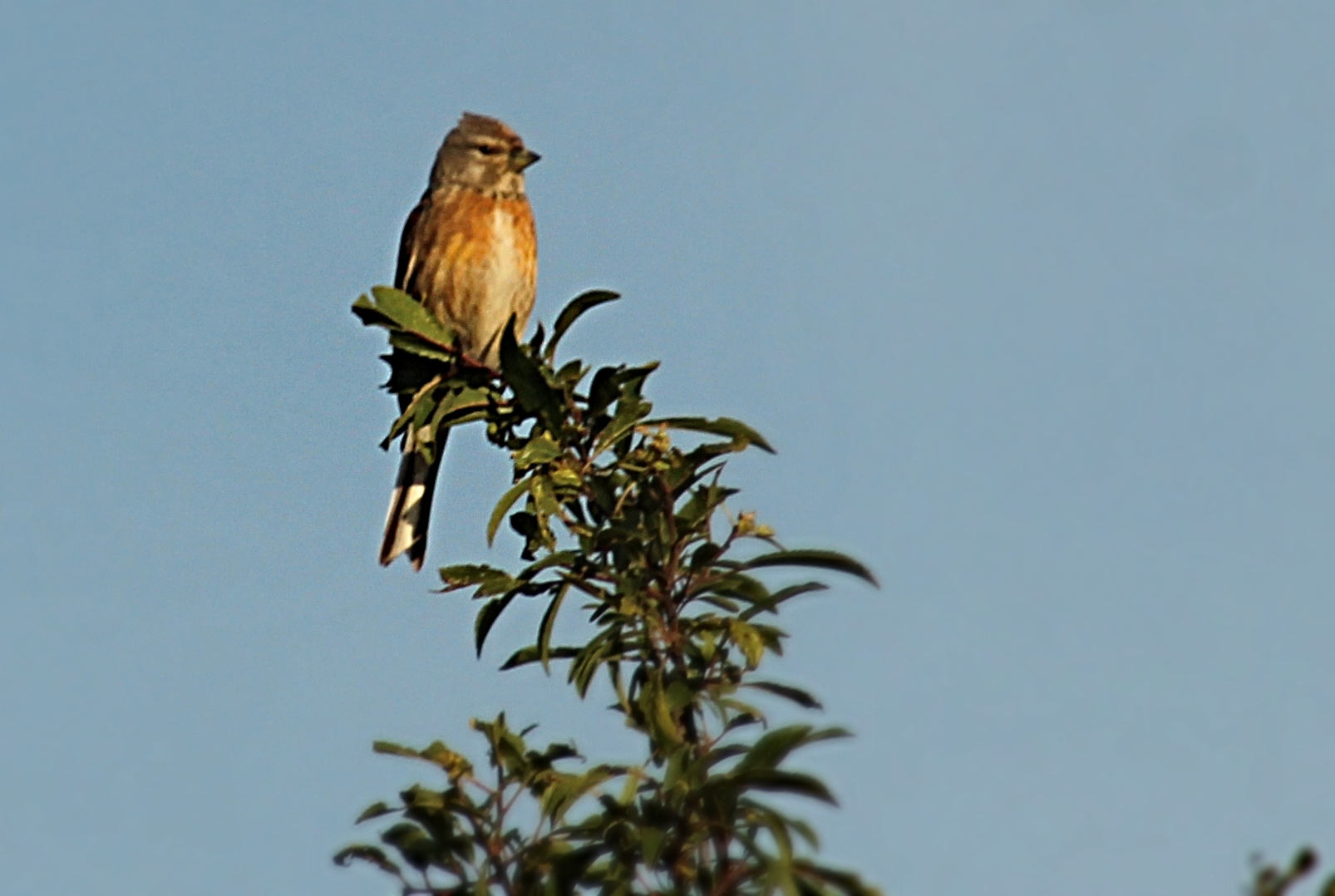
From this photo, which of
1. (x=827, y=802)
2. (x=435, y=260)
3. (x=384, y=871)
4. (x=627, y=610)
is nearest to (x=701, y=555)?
(x=627, y=610)

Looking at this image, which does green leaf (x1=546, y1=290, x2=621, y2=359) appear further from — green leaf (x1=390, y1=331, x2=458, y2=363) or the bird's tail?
the bird's tail

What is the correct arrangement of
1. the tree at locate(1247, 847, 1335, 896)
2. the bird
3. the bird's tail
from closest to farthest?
the tree at locate(1247, 847, 1335, 896) → the bird's tail → the bird

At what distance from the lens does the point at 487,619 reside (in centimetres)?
408

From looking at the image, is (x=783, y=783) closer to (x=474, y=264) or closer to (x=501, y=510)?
(x=501, y=510)

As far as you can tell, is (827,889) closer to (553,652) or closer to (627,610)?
(627,610)

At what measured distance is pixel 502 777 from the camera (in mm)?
3418

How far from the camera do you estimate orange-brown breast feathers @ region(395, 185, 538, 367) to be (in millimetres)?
8484

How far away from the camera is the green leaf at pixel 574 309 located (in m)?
4.47

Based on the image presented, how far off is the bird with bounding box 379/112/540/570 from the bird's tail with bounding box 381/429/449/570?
8 cm

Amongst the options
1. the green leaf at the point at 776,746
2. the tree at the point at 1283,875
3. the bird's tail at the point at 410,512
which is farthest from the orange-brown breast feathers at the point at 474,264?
the tree at the point at 1283,875

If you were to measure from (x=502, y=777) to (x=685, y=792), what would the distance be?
742 mm

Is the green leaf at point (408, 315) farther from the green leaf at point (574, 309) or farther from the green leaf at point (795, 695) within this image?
the green leaf at point (795, 695)

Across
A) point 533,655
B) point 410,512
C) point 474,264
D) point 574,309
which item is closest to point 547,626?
point 533,655

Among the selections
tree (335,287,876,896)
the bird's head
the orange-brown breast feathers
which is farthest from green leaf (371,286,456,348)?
the bird's head
